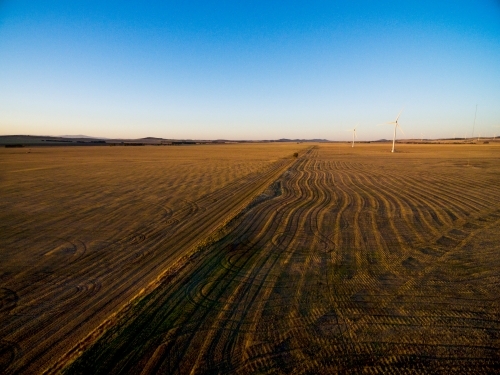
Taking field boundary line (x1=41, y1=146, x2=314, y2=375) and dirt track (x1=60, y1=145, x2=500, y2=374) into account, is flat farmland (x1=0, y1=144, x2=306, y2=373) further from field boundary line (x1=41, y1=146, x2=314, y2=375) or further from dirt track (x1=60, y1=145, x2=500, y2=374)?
dirt track (x1=60, y1=145, x2=500, y2=374)

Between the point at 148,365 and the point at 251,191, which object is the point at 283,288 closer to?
the point at 148,365

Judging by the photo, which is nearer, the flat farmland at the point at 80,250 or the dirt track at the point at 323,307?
the dirt track at the point at 323,307

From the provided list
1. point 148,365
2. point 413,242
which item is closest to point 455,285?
point 413,242

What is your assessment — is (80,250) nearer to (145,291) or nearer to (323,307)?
(145,291)

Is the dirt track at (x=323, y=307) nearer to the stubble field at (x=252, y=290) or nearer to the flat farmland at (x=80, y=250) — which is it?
the stubble field at (x=252, y=290)

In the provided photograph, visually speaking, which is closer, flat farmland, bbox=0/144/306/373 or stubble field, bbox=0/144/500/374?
stubble field, bbox=0/144/500/374

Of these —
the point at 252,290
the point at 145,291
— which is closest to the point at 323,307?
the point at 252,290

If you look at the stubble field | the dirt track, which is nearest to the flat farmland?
the stubble field

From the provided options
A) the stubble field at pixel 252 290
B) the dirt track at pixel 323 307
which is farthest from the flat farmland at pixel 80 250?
the dirt track at pixel 323 307
